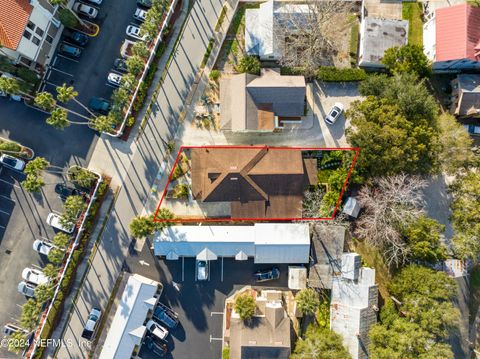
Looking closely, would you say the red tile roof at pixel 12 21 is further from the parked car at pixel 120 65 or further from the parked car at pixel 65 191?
the parked car at pixel 65 191

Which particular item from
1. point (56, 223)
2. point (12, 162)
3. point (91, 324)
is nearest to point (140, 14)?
point (12, 162)

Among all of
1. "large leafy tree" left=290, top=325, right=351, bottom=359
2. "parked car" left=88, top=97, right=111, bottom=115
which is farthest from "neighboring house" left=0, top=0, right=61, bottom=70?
"large leafy tree" left=290, top=325, right=351, bottom=359

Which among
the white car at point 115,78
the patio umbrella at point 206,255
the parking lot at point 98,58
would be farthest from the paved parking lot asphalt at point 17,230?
the patio umbrella at point 206,255

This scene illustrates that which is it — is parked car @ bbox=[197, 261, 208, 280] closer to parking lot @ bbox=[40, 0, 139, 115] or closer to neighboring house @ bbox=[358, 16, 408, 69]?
parking lot @ bbox=[40, 0, 139, 115]

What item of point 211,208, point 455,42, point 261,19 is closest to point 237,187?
point 211,208

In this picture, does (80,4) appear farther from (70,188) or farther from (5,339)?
(5,339)

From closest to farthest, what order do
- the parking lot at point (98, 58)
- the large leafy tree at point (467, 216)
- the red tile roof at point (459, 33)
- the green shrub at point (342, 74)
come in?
the large leafy tree at point (467, 216)
the red tile roof at point (459, 33)
the green shrub at point (342, 74)
the parking lot at point (98, 58)
